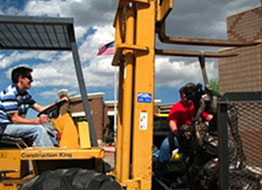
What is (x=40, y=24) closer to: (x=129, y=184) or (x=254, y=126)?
(x=129, y=184)

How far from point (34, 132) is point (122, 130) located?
44.7 inches

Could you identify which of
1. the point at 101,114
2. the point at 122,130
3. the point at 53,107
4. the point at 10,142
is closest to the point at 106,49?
the point at 53,107

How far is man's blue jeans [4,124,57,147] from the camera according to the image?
3680 millimetres

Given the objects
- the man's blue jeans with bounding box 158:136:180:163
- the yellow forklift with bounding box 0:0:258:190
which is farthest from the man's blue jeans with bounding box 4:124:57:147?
the man's blue jeans with bounding box 158:136:180:163

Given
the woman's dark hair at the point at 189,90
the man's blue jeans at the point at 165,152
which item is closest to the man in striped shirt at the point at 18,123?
the man's blue jeans at the point at 165,152

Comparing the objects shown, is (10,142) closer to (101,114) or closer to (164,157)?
(164,157)

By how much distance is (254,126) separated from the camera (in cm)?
296

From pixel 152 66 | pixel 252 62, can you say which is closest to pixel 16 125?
pixel 152 66

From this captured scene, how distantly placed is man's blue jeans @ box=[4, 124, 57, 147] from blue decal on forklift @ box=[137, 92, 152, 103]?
125 centimetres

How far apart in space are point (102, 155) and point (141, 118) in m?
0.59

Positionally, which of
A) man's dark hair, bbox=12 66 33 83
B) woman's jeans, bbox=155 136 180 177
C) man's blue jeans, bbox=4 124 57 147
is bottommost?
woman's jeans, bbox=155 136 180 177

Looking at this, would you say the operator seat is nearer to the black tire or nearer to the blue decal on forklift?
the black tire

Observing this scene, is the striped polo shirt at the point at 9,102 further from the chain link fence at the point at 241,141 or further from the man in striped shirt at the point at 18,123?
the chain link fence at the point at 241,141

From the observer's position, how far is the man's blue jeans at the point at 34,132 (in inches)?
145
